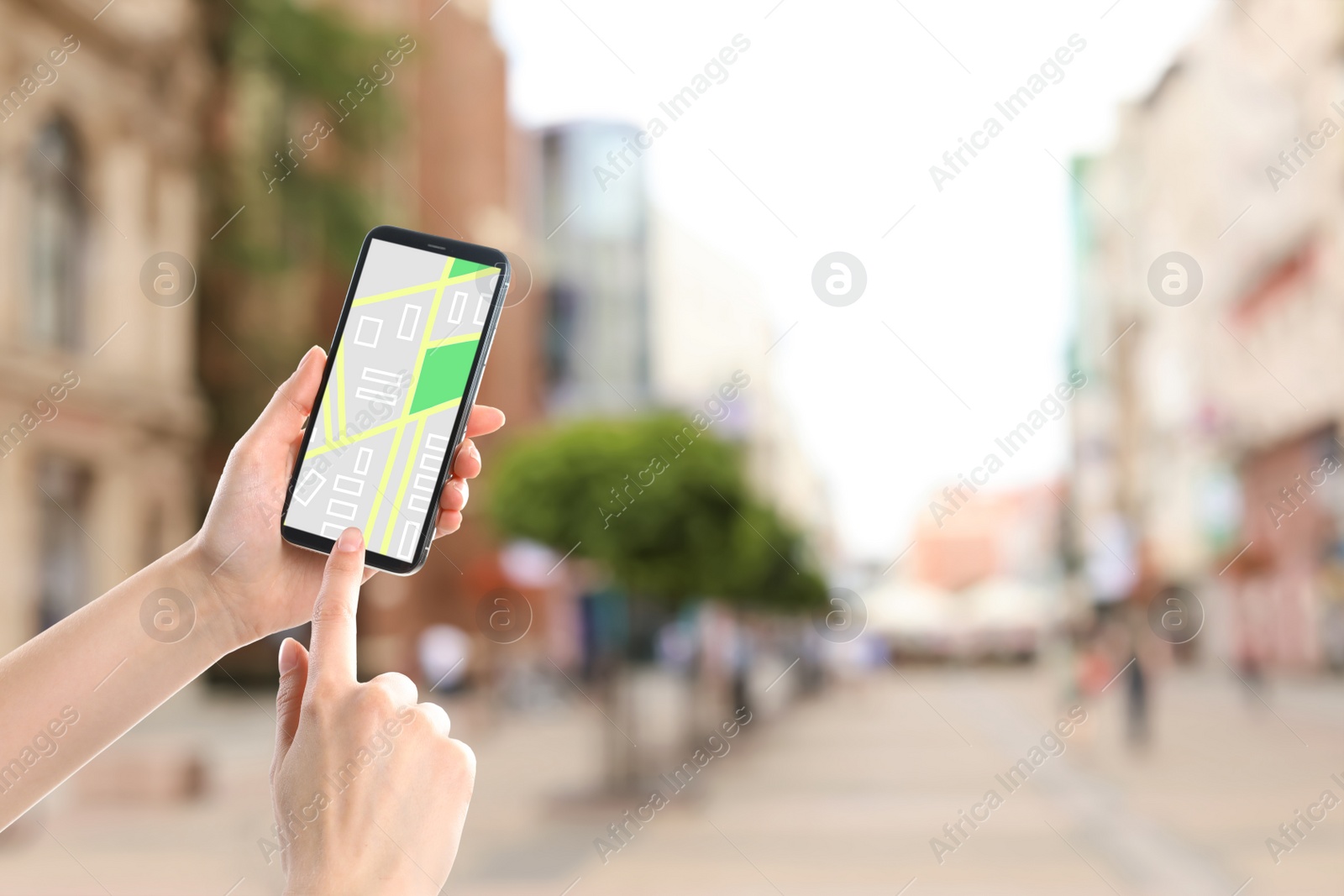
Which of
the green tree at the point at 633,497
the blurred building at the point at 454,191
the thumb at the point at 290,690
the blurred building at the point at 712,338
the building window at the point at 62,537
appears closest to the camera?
the thumb at the point at 290,690

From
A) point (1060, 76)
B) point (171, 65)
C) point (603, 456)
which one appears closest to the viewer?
point (1060, 76)

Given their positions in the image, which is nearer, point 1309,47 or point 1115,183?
point 1309,47

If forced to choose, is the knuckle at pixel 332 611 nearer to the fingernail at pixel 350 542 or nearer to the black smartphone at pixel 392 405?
the fingernail at pixel 350 542

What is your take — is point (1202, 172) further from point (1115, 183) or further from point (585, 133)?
point (585, 133)

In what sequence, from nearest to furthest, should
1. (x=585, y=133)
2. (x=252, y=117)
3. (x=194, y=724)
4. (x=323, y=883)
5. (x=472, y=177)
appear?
(x=323, y=883) < (x=194, y=724) < (x=252, y=117) < (x=472, y=177) < (x=585, y=133)

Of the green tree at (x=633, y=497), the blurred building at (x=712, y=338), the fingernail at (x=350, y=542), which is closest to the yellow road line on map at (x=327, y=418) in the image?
the fingernail at (x=350, y=542)

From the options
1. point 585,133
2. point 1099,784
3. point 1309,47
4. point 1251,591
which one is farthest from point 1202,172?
point 1099,784
